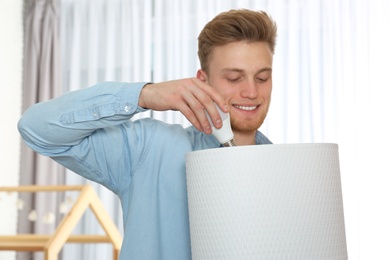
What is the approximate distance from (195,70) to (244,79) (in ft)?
9.42

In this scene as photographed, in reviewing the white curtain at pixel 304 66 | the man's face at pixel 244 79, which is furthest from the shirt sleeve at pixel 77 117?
the white curtain at pixel 304 66

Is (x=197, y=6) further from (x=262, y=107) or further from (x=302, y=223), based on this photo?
(x=302, y=223)

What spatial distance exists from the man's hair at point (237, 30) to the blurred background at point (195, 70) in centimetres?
260

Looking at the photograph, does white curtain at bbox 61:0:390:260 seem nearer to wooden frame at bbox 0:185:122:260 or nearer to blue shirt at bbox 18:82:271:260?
wooden frame at bbox 0:185:122:260

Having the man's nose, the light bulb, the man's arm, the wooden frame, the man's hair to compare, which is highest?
the man's hair

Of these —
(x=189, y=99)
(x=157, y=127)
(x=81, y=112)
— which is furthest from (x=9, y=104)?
(x=189, y=99)

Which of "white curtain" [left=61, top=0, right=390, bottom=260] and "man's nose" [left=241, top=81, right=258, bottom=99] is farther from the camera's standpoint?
"white curtain" [left=61, top=0, right=390, bottom=260]

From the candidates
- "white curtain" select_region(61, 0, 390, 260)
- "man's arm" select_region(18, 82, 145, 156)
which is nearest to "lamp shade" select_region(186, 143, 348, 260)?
"man's arm" select_region(18, 82, 145, 156)

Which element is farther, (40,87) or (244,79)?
(40,87)

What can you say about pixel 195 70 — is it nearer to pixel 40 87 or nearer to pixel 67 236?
pixel 40 87

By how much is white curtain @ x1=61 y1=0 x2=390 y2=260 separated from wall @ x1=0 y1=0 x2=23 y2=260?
1.15 feet

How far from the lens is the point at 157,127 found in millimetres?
1351

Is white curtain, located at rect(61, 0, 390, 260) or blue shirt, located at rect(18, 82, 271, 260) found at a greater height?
white curtain, located at rect(61, 0, 390, 260)

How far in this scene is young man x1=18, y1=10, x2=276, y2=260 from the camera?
114 cm
